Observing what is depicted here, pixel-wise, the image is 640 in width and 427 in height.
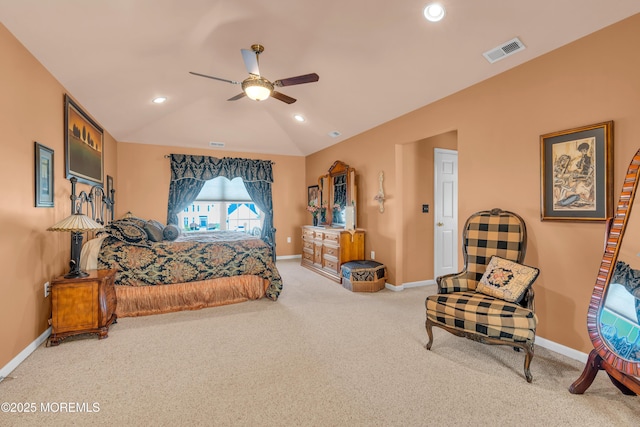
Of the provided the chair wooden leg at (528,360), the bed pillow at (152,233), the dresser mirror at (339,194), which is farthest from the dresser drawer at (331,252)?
the chair wooden leg at (528,360)

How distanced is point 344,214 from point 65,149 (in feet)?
13.4

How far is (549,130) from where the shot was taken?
275 cm

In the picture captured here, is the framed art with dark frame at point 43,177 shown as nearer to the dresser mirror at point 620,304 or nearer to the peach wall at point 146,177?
the peach wall at point 146,177

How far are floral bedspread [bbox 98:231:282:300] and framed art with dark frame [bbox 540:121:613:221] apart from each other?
3.24 m

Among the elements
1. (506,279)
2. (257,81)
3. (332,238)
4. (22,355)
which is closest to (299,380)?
(506,279)

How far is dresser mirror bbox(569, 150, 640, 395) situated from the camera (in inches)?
67.9

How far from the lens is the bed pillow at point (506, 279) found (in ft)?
8.07

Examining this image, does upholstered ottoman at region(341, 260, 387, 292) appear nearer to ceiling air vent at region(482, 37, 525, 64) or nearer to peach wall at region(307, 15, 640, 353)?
peach wall at region(307, 15, 640, 353)

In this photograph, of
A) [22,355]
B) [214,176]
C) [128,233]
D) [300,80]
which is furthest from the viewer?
[214,176]

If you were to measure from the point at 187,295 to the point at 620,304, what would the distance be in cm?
401

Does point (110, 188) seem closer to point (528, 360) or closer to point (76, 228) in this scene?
point (76, 228)

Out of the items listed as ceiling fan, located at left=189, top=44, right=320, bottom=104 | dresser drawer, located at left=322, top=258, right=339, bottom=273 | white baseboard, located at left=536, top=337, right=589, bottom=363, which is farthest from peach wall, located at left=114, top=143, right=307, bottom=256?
white baseboard, located at left=536, top=337, right=589, bottom=363

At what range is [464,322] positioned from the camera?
2.40 meters

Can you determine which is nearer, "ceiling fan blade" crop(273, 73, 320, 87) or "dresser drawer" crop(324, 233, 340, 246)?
"ceiling fan blade" crop(273, 73, 320, 87)
